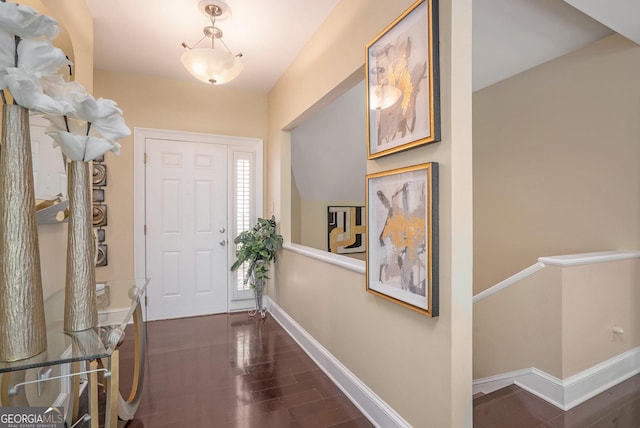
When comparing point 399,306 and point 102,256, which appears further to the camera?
point 102,256

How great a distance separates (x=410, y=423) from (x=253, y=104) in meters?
3.77

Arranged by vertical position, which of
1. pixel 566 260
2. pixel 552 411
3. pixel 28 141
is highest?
pixel 28 141

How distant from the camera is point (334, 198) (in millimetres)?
4797

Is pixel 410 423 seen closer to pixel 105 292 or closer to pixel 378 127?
pixel 378 127

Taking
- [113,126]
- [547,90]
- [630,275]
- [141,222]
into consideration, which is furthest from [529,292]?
[141,222]

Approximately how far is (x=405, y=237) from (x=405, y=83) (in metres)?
0.81

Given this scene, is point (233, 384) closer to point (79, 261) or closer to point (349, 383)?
point (349, 383)

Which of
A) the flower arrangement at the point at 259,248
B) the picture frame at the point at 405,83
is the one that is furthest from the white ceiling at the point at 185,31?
the flower arrangement at the point at 259,248

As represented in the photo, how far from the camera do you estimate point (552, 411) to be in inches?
80.3

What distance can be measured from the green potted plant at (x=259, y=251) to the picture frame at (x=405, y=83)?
81.5 inches

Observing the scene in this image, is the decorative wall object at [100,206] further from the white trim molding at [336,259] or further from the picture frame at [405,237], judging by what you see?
the picture frame at [405,237]

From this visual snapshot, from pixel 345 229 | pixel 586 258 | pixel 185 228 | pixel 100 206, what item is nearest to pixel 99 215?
pixel 100 206

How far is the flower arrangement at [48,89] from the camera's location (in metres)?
0.90

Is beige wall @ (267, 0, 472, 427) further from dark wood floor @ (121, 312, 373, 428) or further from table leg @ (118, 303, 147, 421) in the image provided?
table leg @ (118, 303, 147, 421)
